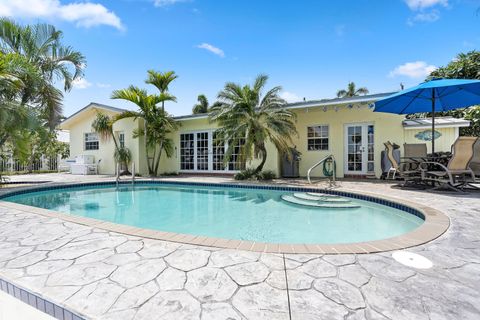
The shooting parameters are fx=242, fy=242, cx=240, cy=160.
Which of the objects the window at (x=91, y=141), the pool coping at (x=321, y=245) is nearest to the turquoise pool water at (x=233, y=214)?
the pool coping at (x=321, y=245)

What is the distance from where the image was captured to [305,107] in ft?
33.8

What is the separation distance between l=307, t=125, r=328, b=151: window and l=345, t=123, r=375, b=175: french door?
2.89 feet

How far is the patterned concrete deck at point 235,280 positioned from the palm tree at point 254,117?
6.65 m

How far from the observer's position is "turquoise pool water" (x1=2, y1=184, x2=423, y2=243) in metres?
4.40

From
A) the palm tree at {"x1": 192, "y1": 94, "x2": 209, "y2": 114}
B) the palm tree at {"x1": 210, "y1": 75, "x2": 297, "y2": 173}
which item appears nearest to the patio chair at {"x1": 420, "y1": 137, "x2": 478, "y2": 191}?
the palm tree at {"x1": 210, "y1": 75, "x2": 297, "y2": 173}

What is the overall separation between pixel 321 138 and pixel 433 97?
4.72m

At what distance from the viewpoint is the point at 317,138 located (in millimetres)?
11219

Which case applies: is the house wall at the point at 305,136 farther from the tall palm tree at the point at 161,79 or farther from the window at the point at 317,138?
the tall palm tree at the point at 161,79

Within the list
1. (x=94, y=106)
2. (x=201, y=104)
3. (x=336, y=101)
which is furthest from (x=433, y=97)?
(x=201, y=104)

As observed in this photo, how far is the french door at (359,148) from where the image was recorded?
401 inches

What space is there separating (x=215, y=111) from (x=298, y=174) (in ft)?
15.2

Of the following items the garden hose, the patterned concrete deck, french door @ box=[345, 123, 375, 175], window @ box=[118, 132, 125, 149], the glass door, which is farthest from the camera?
window @ box=[118, 132, 125, 149]

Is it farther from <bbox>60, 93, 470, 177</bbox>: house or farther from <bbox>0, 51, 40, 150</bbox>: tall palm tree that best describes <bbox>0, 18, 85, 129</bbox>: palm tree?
<bbox>60, 93, 470, 177</bbox>: house

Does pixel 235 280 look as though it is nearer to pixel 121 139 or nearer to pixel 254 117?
pixel 254 117
